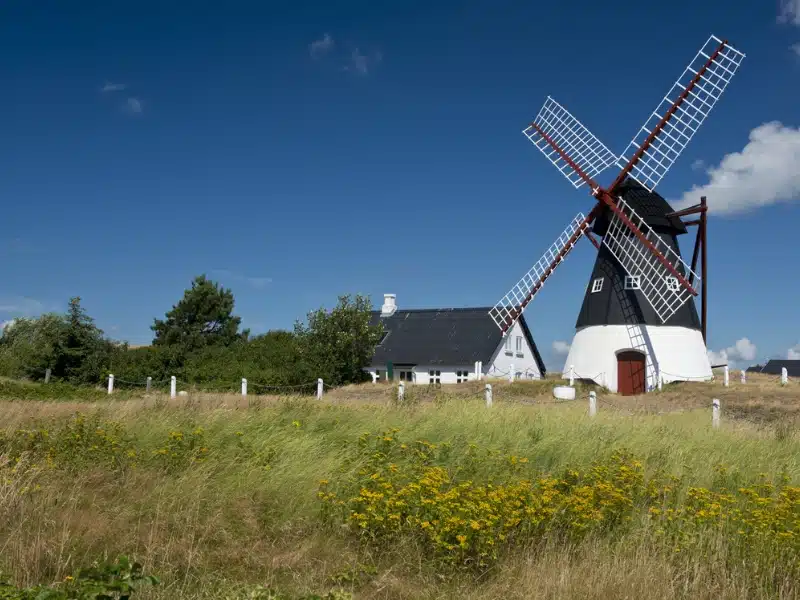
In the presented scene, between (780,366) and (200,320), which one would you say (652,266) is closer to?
(200,320)

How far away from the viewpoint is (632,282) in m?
30.1

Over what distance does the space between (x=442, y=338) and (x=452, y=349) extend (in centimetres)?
160

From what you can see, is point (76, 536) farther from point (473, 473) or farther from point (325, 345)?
point (325, 345)

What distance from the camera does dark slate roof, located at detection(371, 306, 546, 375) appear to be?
136 feet

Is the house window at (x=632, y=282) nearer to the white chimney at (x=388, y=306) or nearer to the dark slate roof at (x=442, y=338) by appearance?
the dark slate roof at (x=442, y=338)

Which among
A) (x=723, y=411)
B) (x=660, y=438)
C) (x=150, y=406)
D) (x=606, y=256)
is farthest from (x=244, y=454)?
(x=606, y=256)

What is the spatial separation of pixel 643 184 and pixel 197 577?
92.2 ft

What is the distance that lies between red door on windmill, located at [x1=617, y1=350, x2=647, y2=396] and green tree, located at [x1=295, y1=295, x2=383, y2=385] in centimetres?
1480

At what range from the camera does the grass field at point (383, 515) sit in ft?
19.6

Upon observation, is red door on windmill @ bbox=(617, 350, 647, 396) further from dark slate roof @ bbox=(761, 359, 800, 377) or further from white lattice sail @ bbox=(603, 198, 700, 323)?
dark slate roof @ bbox=(761, 359, 800, 377)

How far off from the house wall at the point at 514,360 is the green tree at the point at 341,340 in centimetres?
702

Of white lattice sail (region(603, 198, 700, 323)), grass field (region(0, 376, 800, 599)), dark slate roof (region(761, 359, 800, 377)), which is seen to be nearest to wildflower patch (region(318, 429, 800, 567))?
grass field (region(0, 376, 800, 599))

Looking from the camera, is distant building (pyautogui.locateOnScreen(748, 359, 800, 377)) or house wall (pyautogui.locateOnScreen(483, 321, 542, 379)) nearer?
house wall (pyautogui.locateOnScreen(483, 321, 542, 379))

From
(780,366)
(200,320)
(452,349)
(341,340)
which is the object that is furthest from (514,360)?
(780,366)
